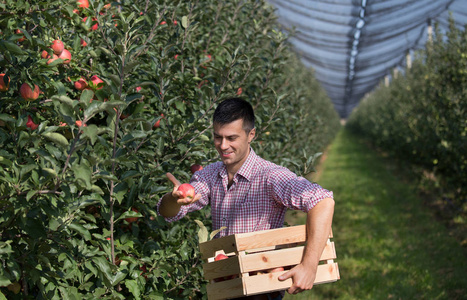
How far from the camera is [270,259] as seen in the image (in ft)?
6.49

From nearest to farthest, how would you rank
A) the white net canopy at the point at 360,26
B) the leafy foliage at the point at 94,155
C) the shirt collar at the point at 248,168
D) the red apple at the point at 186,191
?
1. the leafy foliage at the point at 94,155
2. the red apple at the point at 186,191
3. the shirt collar at the point at 248,168
4. the white net canopy at the point at 360,26

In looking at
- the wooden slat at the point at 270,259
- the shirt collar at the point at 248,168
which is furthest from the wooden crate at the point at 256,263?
the shirt collar at the point at 248,168

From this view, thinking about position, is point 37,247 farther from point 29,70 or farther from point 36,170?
point 29,70

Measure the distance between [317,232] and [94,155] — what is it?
3.04ft

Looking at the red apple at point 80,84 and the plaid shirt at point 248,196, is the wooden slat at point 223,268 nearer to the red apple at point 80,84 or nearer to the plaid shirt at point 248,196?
the plaid shirt at point 248,196

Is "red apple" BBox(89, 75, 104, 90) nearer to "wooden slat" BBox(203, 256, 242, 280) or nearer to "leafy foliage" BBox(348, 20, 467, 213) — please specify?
"wooden slat" BBox(203, 256, 242, 280)

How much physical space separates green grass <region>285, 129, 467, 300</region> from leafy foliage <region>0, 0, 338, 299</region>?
4.19 feet

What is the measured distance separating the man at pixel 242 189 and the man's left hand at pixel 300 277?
14 centimetres

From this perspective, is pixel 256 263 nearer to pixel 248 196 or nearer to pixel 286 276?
pixel 286 276

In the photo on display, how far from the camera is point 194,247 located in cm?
237

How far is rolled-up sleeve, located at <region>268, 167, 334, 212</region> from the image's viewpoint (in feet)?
6.68

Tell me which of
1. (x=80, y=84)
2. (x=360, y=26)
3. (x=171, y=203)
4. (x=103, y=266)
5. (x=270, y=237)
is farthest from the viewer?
(x=360, y=26)

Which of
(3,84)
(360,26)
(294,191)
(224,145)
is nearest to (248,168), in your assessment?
(224,145)

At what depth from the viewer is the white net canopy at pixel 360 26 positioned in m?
14.8
